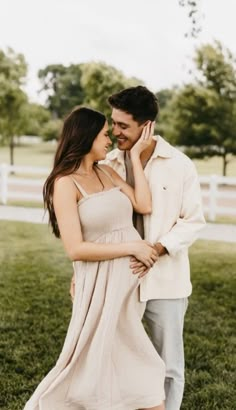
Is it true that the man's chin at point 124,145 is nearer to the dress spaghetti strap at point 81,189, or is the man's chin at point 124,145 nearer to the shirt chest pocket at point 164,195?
the shirt chest pocket at point 164,195

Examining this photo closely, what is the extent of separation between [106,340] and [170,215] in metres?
0.64

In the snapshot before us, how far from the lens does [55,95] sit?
113 feet

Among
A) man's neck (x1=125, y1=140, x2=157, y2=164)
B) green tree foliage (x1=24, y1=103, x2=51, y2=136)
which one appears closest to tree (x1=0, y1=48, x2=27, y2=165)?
green tree foliage (x1=24, y1=103, x2=51, y2=136)

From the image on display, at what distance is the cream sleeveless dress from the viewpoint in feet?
10.1

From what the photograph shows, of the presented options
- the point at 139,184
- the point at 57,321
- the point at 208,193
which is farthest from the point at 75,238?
the point at 208,193

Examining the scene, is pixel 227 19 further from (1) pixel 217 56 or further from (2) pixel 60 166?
(2) pixel 60 166

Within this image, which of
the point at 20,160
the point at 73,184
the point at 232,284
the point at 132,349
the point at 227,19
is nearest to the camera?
the point at 73,184

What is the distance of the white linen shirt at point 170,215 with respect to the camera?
323cm

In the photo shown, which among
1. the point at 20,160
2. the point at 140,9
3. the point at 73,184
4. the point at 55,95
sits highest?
the point at 140,9

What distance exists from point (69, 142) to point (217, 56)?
17490 millimetres

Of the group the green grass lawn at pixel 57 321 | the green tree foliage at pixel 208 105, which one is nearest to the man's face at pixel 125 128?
the green grass lawn at pixel 57 321

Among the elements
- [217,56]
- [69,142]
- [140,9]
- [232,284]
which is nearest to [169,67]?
[140,9]

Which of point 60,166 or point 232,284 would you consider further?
point 232,284

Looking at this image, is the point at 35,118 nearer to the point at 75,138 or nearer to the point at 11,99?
the point at 11,99
